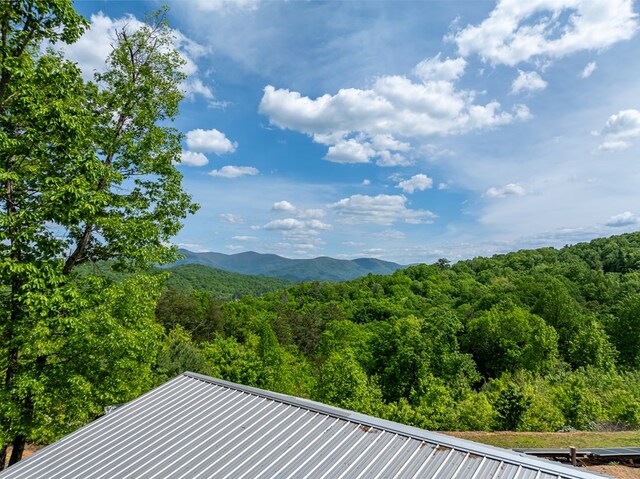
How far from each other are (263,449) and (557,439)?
15185 millimetres

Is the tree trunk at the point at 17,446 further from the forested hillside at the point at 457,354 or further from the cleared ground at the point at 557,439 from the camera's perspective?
the cleared ground at the point at 557,439

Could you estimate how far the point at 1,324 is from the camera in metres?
8.35

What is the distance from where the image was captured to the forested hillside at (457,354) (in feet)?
62.8

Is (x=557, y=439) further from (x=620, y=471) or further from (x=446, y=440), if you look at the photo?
(x=446, y=440)

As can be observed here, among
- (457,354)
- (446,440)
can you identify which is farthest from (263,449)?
(457,354)

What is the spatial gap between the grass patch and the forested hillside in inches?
96.7

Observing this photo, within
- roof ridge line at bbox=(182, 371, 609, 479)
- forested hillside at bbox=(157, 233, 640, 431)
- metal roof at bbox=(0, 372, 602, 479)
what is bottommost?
forested hillside at bbox=(157, 233, 640, 431)

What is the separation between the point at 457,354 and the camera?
1244 inches

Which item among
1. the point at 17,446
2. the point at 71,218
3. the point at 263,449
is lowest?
the point at 17,446

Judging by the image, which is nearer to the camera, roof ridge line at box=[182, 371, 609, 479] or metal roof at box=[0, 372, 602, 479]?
roof ridge line at box=[182, 371, 609, 479]

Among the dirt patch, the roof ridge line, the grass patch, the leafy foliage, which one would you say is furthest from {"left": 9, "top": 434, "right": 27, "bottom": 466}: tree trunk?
the dirt patch

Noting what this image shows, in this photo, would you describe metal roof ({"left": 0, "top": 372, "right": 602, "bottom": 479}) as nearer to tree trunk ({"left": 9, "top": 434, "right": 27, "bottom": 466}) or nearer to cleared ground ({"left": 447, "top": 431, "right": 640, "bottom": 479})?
tree trunk ({"left": 9, "top": 434, "right": 27, "bottom": 466})

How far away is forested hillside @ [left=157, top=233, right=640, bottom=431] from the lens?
19.1 metres

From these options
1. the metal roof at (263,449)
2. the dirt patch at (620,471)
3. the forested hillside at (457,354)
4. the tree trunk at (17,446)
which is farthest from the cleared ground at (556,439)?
the metal roof at (263,449)
